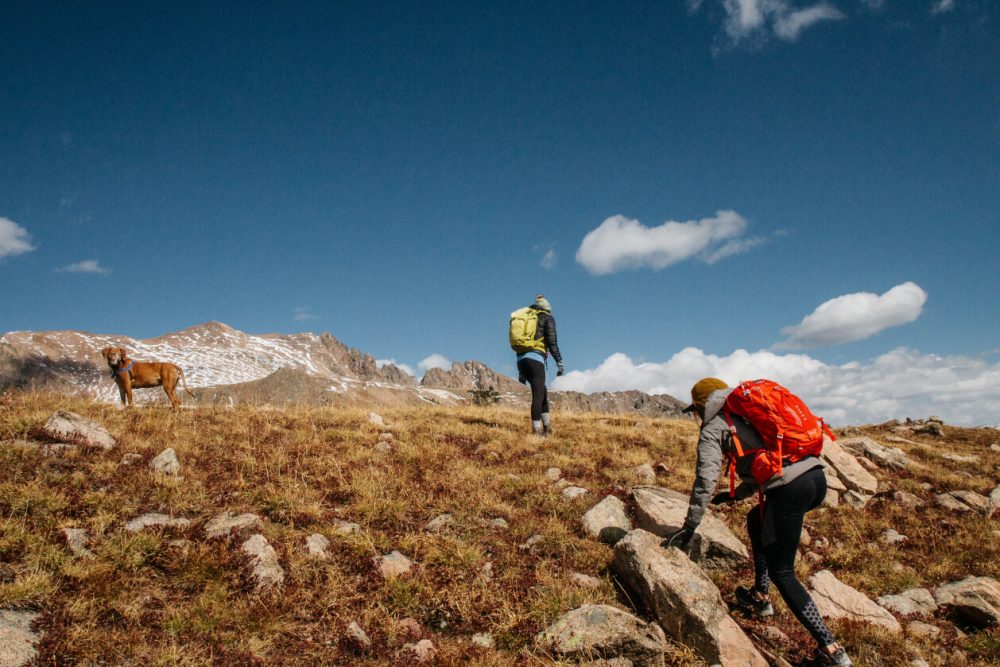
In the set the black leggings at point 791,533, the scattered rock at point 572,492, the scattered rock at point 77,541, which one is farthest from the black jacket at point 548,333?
the scattered rock at point 77,541

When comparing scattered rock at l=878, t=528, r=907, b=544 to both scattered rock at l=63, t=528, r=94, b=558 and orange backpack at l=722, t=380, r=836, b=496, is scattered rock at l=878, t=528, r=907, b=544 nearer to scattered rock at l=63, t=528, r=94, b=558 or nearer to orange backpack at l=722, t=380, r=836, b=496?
orange backpack at l=722, t=380, r=836, b=496

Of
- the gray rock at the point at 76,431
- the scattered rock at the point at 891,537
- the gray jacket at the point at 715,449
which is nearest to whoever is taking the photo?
the gray jacket at the point at 715,449

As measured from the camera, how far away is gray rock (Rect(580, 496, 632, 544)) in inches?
295

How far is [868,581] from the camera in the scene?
7723 mm

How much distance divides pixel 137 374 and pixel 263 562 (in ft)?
31.1

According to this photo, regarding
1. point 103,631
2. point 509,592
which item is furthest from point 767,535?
point 103,631

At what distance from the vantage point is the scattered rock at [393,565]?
20.5 feet

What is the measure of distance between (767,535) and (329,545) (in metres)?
5.20

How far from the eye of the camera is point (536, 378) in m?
12.1

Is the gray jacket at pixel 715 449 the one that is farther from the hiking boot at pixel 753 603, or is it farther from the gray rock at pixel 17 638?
the gray rock at pixel 17 638

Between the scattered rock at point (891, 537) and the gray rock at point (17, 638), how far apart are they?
1155 centimetres

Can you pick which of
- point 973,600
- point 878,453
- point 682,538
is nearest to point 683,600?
point 682,538

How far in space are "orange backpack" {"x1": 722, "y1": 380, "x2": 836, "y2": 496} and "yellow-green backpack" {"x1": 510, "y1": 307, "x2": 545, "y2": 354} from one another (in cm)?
664

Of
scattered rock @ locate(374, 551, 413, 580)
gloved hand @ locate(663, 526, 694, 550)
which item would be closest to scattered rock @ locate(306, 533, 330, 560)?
scattered rock @ locate(374, 551, 413, 580)
